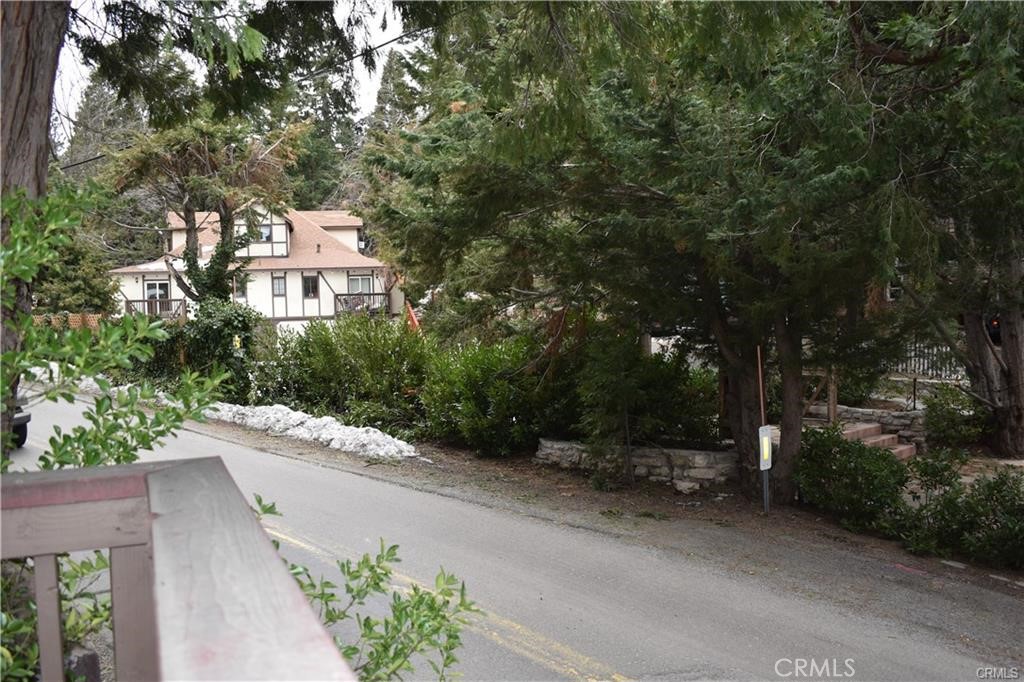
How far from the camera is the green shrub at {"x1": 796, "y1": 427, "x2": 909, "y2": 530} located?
370 inches

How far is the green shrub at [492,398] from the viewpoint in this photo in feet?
44.1

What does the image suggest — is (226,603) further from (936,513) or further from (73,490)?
(936,513)

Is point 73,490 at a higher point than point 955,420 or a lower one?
higher

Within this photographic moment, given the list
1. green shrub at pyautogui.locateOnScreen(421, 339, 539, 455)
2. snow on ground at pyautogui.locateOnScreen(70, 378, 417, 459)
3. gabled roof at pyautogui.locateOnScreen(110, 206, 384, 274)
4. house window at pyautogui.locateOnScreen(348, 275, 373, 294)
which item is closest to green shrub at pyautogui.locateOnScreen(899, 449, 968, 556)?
green shrub at pyautogui.locateOnScreen(421, 339, 539, 455)

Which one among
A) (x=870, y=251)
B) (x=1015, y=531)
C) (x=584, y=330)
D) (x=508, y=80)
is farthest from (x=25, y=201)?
(x=584, y=330)

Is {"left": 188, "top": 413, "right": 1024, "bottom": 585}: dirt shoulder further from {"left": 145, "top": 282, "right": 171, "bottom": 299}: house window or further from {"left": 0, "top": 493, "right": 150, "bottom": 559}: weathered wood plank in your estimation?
{"left": 145, "top": 282, "right": 171, "bottom": 299}: house window

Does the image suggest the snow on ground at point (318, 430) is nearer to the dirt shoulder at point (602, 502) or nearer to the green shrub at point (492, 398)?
the dirt shoulder at point (602, 502)

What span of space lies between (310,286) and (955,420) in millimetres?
34215

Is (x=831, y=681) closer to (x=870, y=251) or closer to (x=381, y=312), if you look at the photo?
(x=870, y=251)

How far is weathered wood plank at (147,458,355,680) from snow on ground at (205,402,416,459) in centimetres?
1116

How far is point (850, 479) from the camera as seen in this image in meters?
9.75

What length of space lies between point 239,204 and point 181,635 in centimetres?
2454
